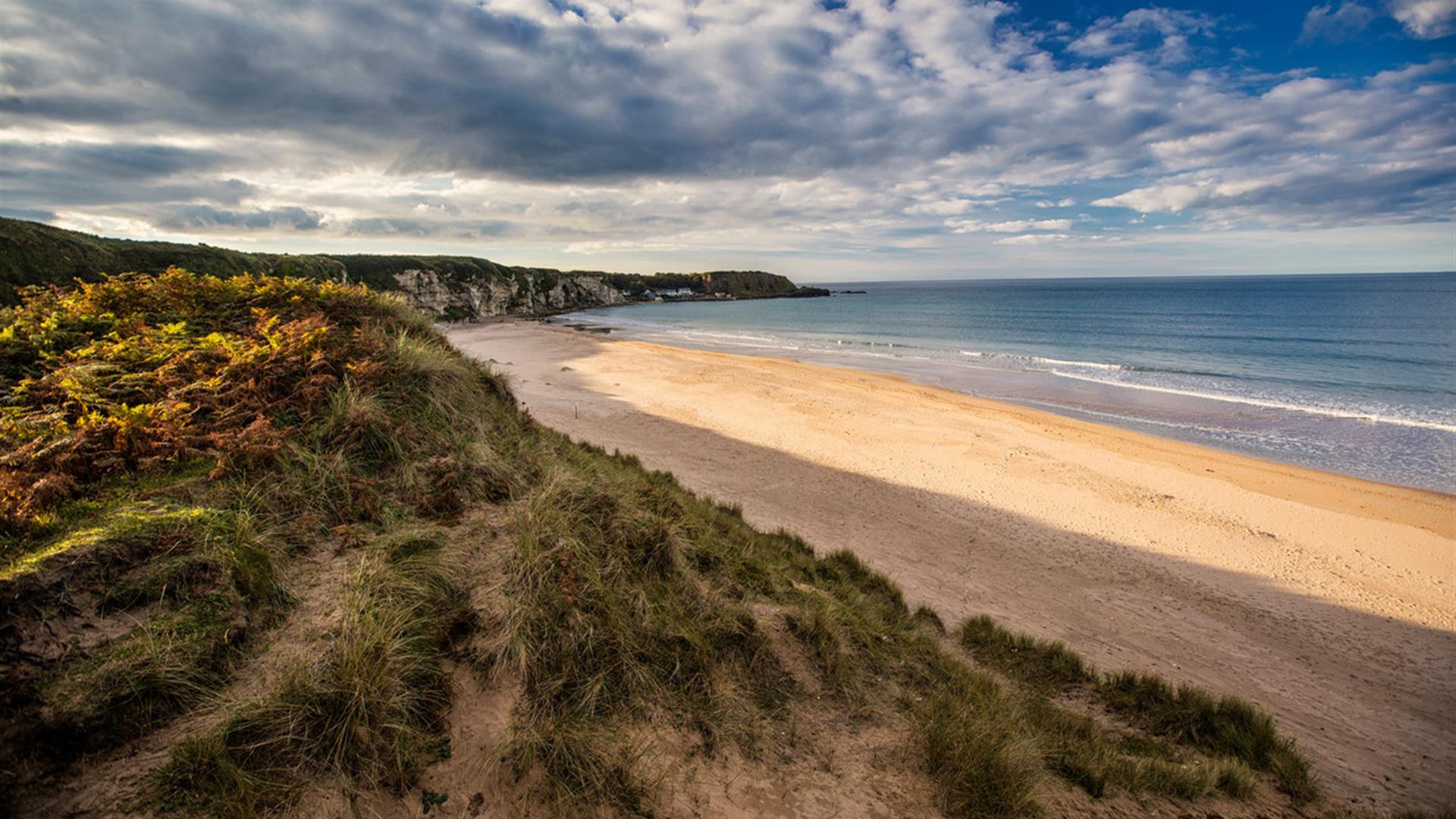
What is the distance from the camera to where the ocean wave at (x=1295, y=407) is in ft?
69.4

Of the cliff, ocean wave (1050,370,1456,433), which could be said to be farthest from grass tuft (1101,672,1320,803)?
ocean wave (1050,370,1456,433)

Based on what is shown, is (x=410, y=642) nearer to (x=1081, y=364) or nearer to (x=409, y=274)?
(x=1081, y=364)

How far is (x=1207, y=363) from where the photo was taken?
35000mm

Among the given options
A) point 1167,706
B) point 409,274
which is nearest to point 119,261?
point 1167,706

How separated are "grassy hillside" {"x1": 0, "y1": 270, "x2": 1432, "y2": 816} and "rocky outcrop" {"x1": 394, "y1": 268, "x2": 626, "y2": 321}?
1596 inches

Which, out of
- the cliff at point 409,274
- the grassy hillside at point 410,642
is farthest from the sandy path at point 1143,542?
the cliff at point 409,274

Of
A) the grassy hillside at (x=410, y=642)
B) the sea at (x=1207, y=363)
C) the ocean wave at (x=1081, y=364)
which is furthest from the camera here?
the ocean wave at (x=1081, y=364)

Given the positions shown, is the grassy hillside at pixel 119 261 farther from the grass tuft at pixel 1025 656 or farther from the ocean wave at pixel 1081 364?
the ocean wave at pixel 1081 364

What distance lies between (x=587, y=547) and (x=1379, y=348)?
2164 inches

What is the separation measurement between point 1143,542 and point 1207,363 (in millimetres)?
31933

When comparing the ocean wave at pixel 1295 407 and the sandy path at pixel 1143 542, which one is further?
the ocean wave at pixel 1295 407

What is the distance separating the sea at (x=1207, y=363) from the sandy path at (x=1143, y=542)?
448 cm

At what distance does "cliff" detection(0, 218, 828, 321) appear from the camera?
12133 millimetres

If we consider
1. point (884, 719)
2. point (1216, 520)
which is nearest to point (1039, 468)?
point (1216, 520)
